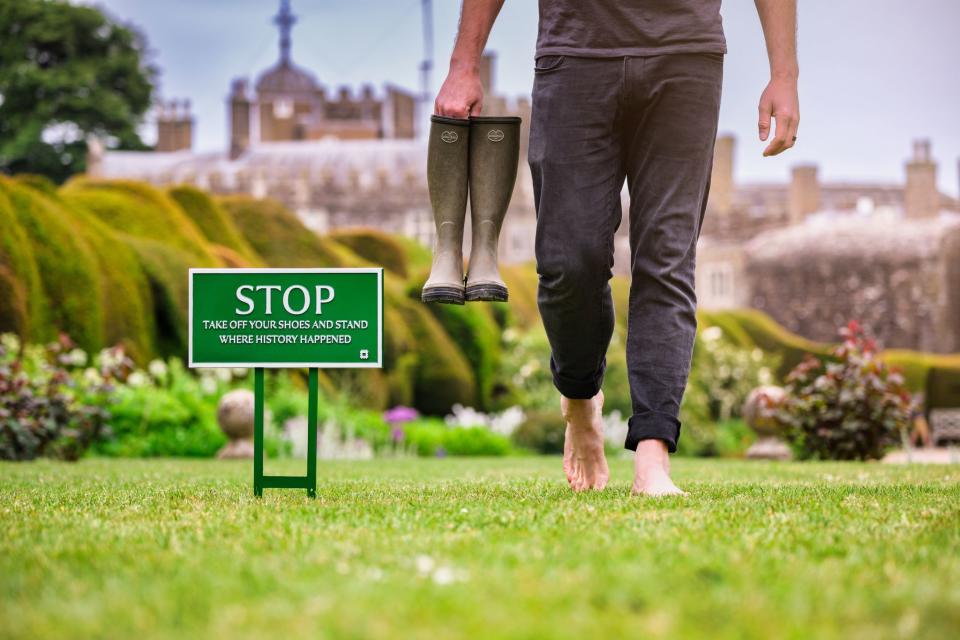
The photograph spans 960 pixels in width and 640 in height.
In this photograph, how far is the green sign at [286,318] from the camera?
3199 millimetres

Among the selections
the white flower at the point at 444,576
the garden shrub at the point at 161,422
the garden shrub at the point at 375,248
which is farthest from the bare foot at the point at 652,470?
the garden shrub at the point at 375,248

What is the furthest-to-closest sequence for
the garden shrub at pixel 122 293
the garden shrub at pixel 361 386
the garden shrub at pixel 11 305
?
1. the garden shrub at pixel 361 386
2. the garden shrub at pixel 122 293
3. the garden shrub at pixel 11 305

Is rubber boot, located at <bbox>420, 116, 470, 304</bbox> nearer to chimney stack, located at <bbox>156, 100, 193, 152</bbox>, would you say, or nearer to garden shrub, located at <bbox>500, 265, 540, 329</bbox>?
garden shrub, located at <bbox>500, 265, 540, 329</bbox>

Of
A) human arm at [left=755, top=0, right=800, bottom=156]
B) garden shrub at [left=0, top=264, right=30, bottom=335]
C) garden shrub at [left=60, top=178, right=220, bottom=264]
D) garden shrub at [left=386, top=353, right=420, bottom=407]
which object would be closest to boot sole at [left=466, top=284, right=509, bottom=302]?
human arm at [left=755, top=0, right=800, bottom=156]

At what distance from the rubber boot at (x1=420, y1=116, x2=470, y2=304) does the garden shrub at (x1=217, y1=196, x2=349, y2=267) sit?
35.3 feet

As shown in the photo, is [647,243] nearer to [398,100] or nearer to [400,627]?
[400,627]

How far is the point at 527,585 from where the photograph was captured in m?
1.68

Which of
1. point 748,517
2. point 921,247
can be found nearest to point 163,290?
point 748,517

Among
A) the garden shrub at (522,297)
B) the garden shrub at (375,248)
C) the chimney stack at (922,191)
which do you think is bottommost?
the garden shrub at (522,297)

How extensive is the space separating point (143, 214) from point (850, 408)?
23.4 feet

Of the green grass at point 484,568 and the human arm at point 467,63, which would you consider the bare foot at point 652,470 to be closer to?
the green grass at point 484,568

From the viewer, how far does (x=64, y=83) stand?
39938mm

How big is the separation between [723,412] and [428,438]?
7957 millimetres

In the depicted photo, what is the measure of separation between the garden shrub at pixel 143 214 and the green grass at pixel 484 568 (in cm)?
927
